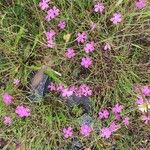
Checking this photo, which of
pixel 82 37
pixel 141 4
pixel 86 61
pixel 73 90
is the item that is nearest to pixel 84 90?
pixel 73 90

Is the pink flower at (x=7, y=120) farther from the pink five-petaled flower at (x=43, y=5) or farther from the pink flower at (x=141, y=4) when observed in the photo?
the pink flower at (x=141, y=4)

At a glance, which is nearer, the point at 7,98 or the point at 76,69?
the point at 7,98

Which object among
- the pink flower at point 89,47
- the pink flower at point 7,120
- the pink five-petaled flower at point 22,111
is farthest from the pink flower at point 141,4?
the pink flower at point 7,120

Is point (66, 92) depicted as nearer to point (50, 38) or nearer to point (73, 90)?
point (73, 90)

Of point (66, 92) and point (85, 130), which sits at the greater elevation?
point (66, 92)

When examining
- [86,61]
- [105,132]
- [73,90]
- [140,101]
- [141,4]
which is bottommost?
[105,132]

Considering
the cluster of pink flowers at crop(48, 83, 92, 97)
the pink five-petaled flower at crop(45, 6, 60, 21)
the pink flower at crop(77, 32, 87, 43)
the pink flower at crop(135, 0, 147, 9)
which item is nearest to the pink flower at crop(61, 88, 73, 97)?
the cluster of pink flowers at crop(48, 83, 92, 97)

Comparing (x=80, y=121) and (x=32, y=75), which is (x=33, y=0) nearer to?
(x=32, y=75)

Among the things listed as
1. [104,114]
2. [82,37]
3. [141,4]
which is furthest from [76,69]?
[141,4]
